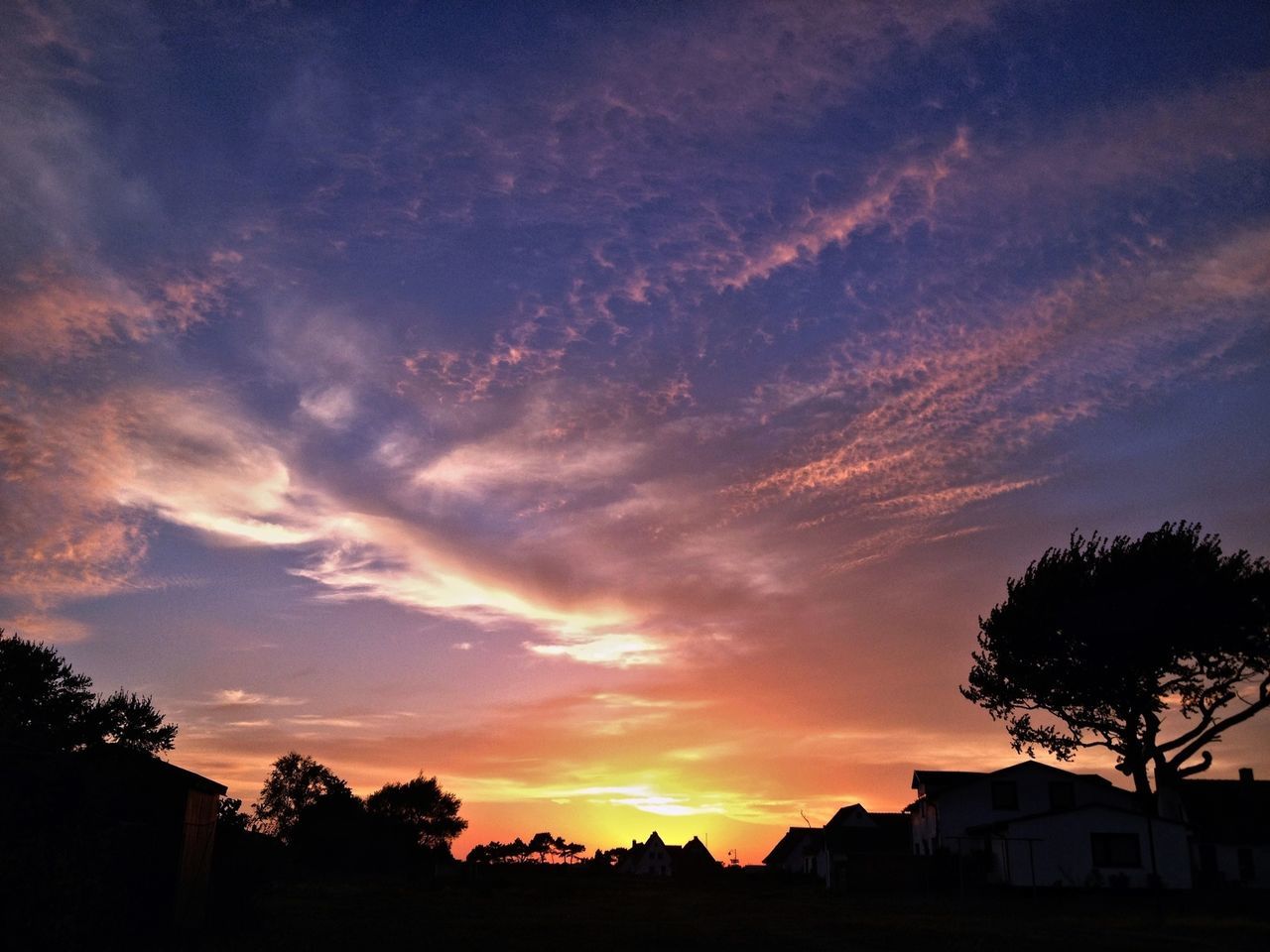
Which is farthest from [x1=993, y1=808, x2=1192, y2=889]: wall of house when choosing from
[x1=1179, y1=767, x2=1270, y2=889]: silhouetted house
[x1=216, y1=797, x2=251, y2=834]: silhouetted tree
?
[x1=216, y1=797, x2=251, y2=834]: silhouetted tree

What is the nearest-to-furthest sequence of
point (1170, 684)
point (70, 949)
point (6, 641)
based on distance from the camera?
point (70, 949) < point (6, 641) < point (1170, 684)

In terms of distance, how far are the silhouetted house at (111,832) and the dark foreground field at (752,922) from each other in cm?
169

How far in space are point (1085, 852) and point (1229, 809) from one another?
20.3 m

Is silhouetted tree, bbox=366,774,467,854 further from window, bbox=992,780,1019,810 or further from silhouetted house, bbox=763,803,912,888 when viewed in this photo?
window, bbox=992,780,1019,810

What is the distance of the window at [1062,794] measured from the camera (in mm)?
66750

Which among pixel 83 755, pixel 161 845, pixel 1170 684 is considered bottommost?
pixel 161 845

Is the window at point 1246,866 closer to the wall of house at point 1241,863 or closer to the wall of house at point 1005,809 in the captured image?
the wall of house at point 1241,863

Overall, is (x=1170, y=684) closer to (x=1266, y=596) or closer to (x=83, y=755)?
(x=1266, y=596)

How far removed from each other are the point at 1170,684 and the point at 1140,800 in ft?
23.0

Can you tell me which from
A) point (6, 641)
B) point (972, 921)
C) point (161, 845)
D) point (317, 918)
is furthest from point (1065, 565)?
point (6, 641)

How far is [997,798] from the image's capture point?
66.8 meters

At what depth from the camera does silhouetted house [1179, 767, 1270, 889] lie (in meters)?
63.9

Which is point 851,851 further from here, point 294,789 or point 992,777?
point 294,789

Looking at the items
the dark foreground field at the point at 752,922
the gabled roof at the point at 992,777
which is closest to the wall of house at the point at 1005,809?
the gabled roof at the point at 992,777
